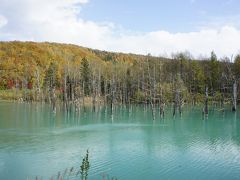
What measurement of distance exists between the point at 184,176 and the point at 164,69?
219ft

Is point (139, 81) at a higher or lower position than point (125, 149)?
higher

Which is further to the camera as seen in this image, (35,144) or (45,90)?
(45,90)

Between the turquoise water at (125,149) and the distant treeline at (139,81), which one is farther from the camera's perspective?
the distant treeline at (139,81)

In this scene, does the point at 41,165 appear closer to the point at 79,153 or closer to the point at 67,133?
the point at 79,153

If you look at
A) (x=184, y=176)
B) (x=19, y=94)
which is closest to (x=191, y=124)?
(x=184, y=176)

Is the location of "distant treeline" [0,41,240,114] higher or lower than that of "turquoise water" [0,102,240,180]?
higher

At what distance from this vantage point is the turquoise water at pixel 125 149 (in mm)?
21734

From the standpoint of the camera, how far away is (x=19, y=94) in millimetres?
102188

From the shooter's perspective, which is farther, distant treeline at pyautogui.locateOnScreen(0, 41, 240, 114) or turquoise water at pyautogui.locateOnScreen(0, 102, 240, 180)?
distant treeline at pyautogui.locateOnScreen(0, 41, 240, 114)

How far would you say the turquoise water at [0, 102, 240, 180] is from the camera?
21734 millimetres

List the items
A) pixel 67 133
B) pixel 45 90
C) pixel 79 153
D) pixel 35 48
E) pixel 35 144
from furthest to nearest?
pixel 35 48 < pixel 45 90 < pixel 67 133 < pixel 35 144 < pixel 79 153

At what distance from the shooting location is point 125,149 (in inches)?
1138

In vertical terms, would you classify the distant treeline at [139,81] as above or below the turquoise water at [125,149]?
above

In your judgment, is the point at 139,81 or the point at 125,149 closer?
the point at 125,149
